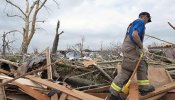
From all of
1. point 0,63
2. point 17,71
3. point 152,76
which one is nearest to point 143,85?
point 152,76

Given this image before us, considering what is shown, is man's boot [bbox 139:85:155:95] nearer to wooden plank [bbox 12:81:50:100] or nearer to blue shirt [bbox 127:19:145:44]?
blue shirt [bbox 127:19:145:44]

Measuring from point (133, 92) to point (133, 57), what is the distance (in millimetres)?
584

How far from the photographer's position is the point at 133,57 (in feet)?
19.1

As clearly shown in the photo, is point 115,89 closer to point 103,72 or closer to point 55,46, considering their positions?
point 103,72

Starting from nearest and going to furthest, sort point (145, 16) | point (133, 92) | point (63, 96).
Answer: point (133, 92) < point (145, 16) < point (63, 96)

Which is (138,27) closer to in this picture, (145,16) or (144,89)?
(145,16)

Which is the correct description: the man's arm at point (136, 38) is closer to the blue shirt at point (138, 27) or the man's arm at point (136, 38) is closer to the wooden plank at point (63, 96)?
the blue shirt at point (138, 27)

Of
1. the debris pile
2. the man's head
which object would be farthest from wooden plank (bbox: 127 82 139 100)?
the man's head

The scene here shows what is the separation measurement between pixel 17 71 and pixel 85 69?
1475 millimetres

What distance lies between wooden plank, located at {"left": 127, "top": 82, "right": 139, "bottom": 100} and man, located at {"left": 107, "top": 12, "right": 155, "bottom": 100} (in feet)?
0.60

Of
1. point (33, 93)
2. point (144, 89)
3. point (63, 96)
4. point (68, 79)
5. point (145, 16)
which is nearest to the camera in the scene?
point (145, 16)

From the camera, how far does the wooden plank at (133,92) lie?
5.55 meters

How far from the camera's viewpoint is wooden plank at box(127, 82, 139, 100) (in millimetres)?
5555

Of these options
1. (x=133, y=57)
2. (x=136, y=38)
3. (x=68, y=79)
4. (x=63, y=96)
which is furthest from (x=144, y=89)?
(x=68, y=79)
